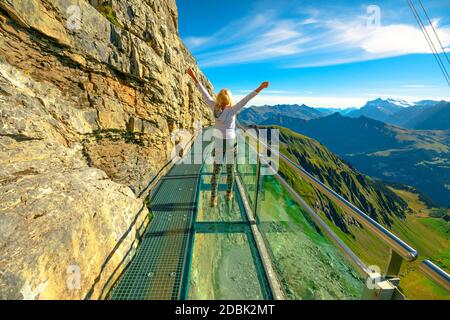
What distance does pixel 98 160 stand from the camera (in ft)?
28.0

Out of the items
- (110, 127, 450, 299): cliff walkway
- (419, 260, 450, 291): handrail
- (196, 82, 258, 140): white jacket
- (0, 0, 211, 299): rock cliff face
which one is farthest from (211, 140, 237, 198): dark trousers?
(419, 260, 450, 291): handrail

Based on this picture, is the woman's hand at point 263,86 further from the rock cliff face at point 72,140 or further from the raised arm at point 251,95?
the rock cliff face at point 72,140

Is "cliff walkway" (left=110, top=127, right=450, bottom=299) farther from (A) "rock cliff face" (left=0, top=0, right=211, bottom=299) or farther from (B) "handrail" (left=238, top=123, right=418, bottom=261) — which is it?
(A) "rock cliff face" (left=0, top=0, right=211, bottom=299)

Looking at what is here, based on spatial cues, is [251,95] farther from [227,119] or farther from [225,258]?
[225,258]

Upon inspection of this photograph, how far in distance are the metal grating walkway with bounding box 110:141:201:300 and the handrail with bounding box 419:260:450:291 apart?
112 inches

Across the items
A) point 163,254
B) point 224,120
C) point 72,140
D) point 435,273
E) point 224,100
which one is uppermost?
point 224,100

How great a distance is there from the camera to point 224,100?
491 cm

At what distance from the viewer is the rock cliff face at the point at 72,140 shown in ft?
9.87

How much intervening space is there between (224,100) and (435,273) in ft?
13.4

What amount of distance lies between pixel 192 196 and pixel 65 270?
3817 mm

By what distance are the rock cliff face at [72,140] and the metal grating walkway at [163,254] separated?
0.82 ft

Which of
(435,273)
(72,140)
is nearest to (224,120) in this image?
(435,273)

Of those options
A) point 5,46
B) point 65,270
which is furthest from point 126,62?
point 65,270

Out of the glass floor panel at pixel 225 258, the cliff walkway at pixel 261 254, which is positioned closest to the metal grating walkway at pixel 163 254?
the cliff walkway at pixel 261 254
